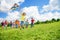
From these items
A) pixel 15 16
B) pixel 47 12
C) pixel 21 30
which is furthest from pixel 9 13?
pixel 47 12

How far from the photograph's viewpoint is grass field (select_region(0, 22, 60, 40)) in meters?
7.18

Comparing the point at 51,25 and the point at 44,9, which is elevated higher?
the point at 44,9

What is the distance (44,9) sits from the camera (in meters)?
7.80

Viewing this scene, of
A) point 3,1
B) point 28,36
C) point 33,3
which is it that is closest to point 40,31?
point 28,36

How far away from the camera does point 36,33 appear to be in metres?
7.35

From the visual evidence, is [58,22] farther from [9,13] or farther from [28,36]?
[9,13]

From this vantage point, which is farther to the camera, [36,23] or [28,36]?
[36,23]

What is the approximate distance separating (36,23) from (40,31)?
1.71ft

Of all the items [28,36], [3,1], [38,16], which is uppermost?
A: [3,1]

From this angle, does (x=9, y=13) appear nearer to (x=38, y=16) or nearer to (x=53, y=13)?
(x=38, y=16)

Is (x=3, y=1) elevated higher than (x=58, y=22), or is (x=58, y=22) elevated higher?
(x=3, y=1)

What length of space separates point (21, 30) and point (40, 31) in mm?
655

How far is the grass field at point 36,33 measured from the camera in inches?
283

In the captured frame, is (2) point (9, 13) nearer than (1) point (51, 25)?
No
